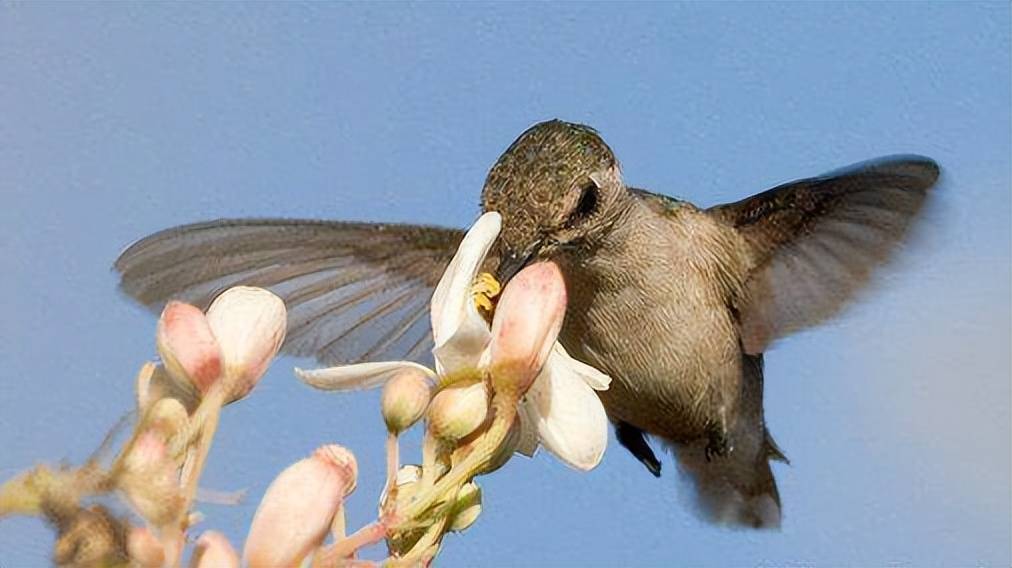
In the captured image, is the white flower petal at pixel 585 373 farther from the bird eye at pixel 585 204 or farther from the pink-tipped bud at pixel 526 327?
the bird eye at pixel 585 204

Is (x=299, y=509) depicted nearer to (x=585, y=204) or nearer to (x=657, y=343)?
Result: (x=585, y=204)

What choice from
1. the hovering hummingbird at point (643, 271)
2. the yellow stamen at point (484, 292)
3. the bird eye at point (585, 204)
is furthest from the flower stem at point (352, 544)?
the bird eye at point (585, 204)

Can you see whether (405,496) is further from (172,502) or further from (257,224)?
(257,224)

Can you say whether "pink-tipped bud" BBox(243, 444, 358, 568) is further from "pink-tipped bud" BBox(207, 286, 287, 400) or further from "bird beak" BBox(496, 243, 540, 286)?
"bird beak" BBox(496, 243, 540, 286)

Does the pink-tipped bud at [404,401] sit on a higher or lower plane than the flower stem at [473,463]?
higher

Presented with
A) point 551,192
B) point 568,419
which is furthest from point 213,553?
point 551,192

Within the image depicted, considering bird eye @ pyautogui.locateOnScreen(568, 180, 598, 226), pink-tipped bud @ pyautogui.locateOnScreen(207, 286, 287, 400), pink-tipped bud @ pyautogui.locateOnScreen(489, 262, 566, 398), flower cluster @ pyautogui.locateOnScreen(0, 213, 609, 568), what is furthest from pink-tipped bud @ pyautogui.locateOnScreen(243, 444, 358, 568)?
bird eye @ pyautogui.locateOnScreen(568, 180, 598, 226)

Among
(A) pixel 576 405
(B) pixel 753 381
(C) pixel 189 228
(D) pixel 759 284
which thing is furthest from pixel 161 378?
(B) pixel 753 381

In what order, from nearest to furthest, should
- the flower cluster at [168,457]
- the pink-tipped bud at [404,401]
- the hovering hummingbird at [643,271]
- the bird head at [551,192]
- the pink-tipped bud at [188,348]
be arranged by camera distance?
the flower cluster at [168,457] → the pink-tipped bud at [188,348] → the pink-tipped bud at [404,401] → the bird head at [551,192] → the hovering hummingbird at [643,271]
